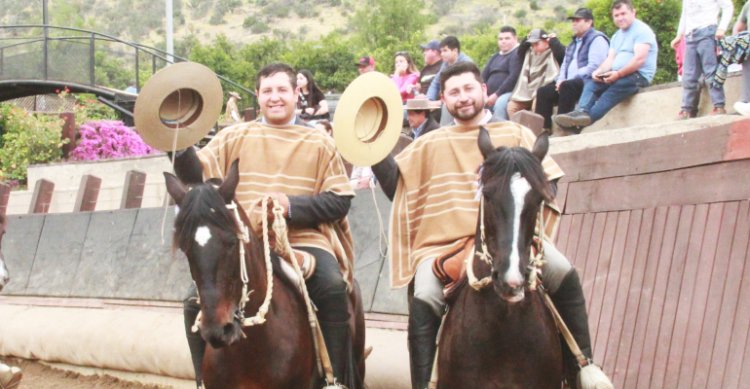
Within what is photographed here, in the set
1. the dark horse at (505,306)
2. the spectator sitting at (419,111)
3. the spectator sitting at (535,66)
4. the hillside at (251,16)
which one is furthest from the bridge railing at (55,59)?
the hillside at (251,16)

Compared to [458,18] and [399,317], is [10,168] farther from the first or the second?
[458,18]

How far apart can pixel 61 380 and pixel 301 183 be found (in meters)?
5.65

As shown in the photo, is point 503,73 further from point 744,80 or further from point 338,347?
point 338,347

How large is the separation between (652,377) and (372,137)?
2536mm

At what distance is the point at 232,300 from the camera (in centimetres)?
486

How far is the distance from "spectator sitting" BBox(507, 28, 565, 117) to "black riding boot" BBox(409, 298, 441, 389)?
5384mm

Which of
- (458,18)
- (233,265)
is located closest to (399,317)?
(233,265)

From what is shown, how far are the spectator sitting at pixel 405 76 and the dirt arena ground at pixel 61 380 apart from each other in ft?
15.0

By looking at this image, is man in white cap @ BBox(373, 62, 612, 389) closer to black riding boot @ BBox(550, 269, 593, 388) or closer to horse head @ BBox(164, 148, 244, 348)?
black riding boot @ BBox(550, 269, 593, 388)

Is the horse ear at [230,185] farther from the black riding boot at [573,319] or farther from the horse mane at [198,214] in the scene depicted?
the black riding boot at [573,319]

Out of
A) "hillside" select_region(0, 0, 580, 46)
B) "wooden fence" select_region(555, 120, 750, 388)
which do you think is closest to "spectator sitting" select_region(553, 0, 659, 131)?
"wooden fence" select_region(555, 120, 750, 388)

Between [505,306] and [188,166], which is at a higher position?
[188,166]

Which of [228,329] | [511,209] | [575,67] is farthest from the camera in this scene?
[575,67]

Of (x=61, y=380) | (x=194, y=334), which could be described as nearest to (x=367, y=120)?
(x=194, y=334)
